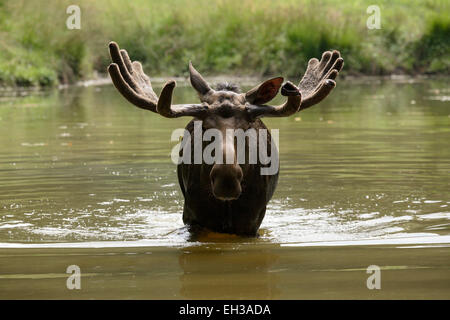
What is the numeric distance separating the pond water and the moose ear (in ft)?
3.83

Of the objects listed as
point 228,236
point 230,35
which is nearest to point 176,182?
point 228,236

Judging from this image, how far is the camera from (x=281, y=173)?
453 inches

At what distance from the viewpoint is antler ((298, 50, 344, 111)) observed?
7793mm

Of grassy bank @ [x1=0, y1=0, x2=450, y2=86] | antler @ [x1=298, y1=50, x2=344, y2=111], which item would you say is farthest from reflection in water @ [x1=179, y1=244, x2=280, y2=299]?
grassy bank @ [x1=0, y1=0, x2=450, y2=86]

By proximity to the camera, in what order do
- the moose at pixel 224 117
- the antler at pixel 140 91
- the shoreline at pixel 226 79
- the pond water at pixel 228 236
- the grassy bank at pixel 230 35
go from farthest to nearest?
the grassy bank at pixel 230 35 → the shoreline at pixel 226 79 → the moose at pixel 224 117 → the antler at pixel 140 91 → the pond water at pixel 228 236

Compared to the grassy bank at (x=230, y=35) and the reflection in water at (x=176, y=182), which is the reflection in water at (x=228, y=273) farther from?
the grassy bank at (x=230, y=35)

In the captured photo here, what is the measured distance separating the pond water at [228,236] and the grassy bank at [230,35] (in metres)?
17.5

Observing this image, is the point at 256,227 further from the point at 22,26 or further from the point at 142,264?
the point at 22,26

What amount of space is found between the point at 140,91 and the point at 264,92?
116cm

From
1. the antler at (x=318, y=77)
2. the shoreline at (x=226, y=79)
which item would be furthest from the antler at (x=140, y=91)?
the shoreline at (x=226, y=79)

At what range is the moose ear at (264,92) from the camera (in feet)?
24.0

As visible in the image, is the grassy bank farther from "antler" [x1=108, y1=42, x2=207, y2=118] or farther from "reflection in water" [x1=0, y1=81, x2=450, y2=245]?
"antler" [x1=108, y1=42, x2=207, y2=118]

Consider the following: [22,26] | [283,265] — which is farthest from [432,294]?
[22,26]

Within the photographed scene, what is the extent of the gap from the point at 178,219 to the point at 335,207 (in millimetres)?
1633
